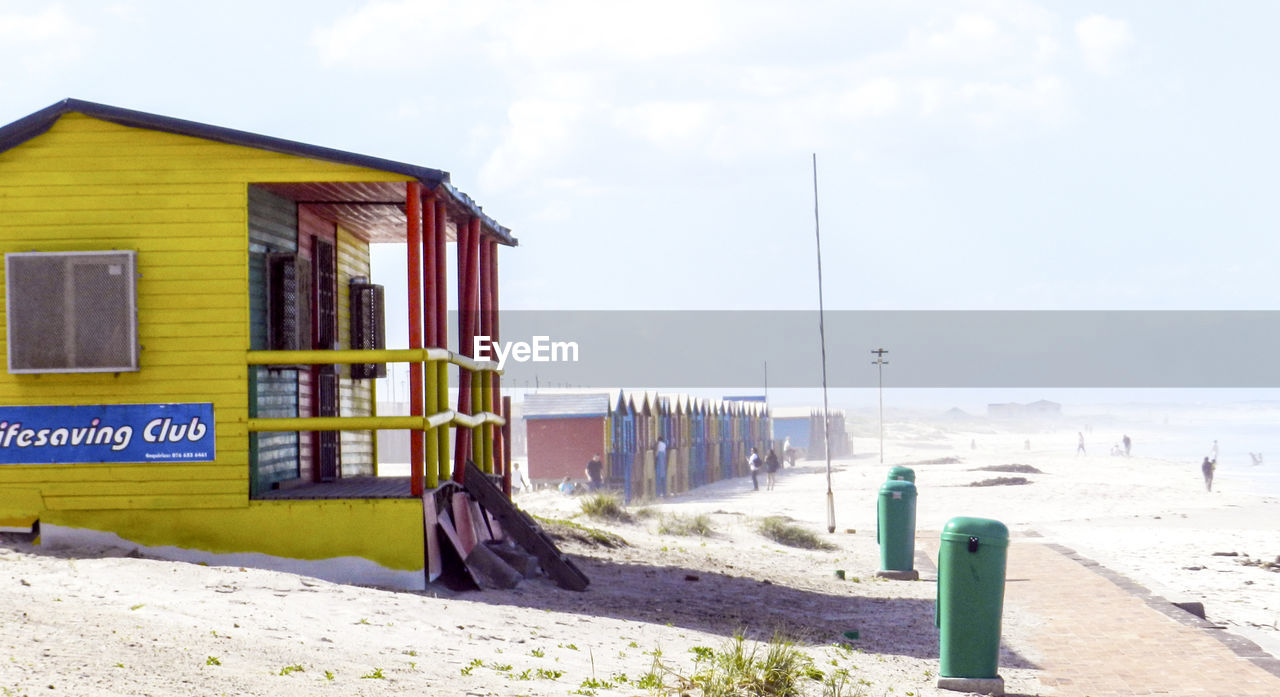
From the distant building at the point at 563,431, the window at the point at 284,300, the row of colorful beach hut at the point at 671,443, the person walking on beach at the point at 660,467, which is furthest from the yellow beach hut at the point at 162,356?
the person walking on beach at the point at 660,467

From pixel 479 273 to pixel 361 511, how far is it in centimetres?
539

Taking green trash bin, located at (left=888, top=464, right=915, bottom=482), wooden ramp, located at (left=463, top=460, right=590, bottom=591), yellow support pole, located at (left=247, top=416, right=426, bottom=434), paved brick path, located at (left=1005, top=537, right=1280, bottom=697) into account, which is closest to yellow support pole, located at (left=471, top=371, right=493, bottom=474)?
wooden ramp, located at (left=463, top=460, right=590, bottom=591)

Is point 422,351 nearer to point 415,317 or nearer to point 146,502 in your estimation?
point 415,317

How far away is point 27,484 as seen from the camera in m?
11.8

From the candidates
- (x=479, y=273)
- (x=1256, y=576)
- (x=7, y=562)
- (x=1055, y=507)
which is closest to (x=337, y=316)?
(x=479, y=273)

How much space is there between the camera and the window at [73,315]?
11.6 metres

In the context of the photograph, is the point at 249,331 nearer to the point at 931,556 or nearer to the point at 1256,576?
the point at 931,556

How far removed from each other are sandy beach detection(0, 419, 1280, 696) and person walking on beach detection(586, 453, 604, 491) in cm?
1514

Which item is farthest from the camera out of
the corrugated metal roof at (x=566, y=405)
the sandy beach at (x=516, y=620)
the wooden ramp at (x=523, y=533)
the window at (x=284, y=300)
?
the corrugated metal roof at (x=566, y=405)

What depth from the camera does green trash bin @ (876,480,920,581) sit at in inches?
622

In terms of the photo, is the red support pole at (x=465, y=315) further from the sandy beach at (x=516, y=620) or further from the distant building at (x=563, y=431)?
the distant building at (x=563, y=431)

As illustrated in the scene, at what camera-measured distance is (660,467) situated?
39.8 metres

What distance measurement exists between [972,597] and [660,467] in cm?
3111

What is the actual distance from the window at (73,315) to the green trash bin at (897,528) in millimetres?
8348
